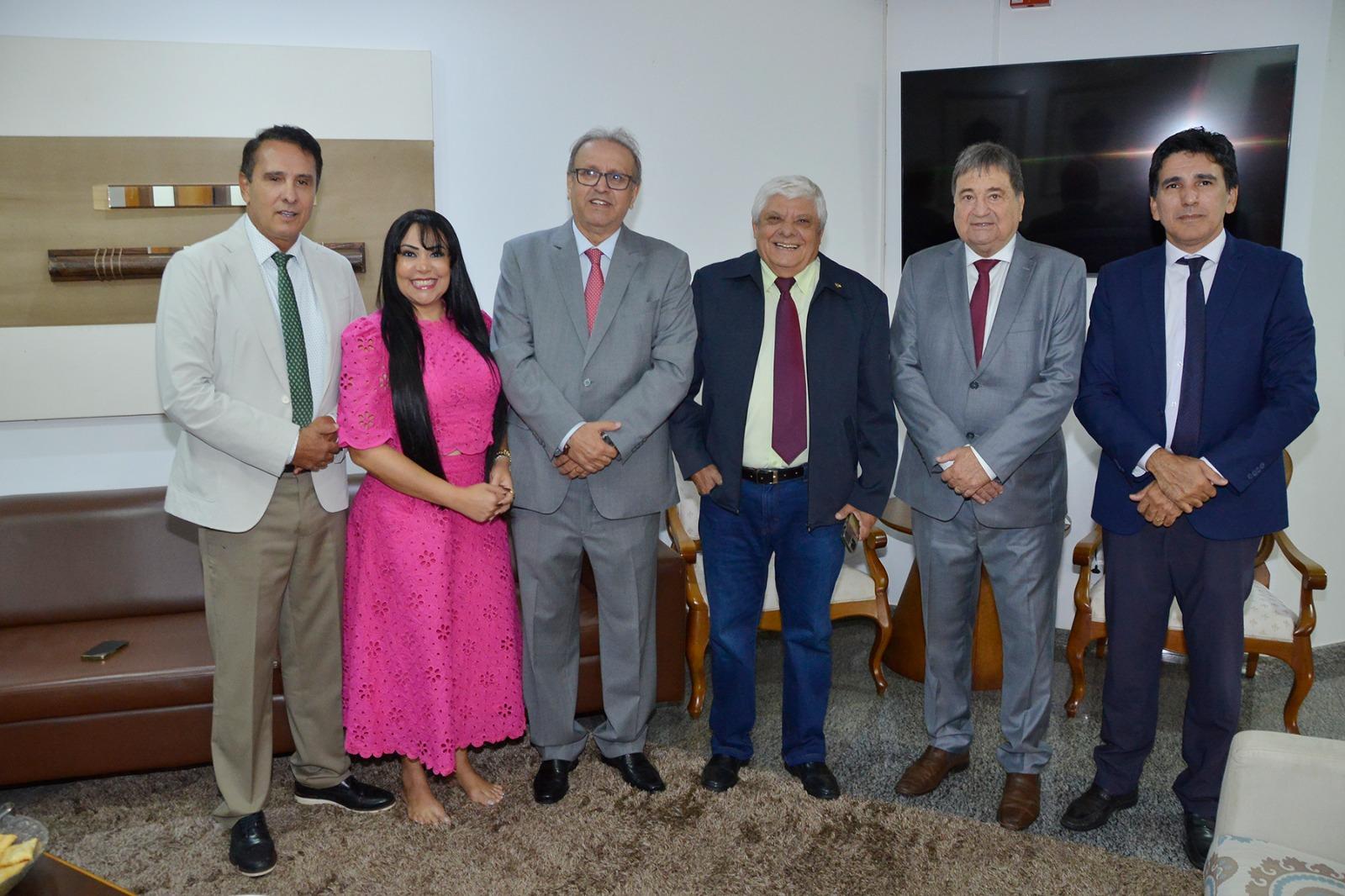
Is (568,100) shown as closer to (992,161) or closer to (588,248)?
(588,248)

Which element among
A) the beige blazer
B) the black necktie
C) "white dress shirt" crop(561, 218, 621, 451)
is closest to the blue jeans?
"white dress shirt" crop(561, 218, 621, 451)

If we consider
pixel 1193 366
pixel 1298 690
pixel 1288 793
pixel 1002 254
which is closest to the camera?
pixel 1288 793

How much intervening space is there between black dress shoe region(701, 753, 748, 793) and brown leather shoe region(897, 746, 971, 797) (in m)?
0.48

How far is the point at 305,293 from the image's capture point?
8.61 feet

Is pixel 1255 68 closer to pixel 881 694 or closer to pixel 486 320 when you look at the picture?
pixel 881 694

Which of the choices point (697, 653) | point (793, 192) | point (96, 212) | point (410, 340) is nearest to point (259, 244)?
point (410, 340)

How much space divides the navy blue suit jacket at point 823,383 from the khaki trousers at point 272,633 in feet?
3.37

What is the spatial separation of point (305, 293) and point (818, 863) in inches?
79.2

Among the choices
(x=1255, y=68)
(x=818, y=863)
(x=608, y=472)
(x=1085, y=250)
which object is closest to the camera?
(x=818, y=863)

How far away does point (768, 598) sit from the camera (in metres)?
3.67

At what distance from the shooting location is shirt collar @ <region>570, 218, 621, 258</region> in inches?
109

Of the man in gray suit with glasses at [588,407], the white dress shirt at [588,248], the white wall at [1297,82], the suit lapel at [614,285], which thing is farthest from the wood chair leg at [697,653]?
the white wall at [1297,82]

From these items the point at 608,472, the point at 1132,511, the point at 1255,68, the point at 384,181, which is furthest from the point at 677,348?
the point at 1255,68

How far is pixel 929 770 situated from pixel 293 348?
2.15 metres
